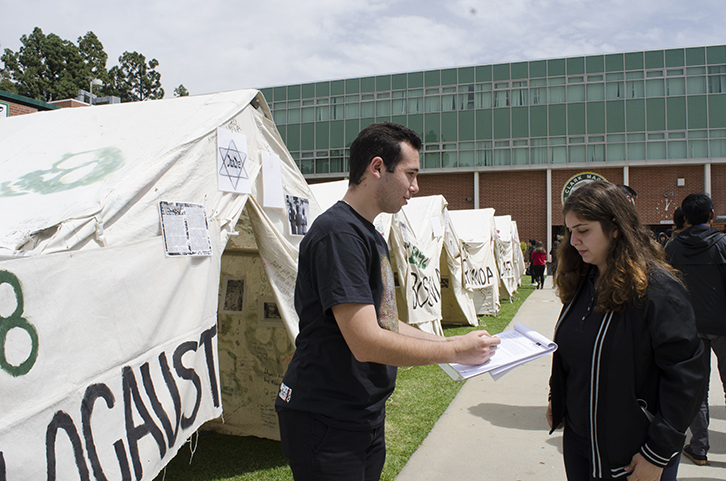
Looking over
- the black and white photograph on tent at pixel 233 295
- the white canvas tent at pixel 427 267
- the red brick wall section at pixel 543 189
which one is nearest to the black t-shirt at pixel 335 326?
the black and white photograph on tent at pixel 233 295

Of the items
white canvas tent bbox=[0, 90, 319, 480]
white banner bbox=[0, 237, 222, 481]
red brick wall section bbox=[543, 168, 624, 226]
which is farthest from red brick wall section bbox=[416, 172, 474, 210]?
white banner bbox=[0, 237, 222, 481]

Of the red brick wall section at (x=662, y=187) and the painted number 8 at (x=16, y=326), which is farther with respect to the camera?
the red brick wall section at (x=662, y=187)

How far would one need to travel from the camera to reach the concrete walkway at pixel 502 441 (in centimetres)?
395

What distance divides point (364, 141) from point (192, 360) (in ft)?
5.65

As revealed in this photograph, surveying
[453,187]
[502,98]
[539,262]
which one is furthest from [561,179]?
[539,262]

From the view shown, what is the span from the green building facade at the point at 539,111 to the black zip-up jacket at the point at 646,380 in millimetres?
27467

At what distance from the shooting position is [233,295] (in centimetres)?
467

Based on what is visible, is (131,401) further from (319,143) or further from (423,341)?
(319,143)

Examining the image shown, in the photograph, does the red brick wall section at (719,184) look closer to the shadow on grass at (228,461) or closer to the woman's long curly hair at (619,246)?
the shadow on grass at (228,461)

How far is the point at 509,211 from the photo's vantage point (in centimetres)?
2877

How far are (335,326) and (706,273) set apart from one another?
3710 millimetres

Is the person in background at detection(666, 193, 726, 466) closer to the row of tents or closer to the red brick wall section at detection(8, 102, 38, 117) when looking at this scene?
the row of tents

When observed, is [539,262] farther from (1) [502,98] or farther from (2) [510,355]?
(2) [510,355]

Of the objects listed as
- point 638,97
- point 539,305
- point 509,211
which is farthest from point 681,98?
point 539,305
